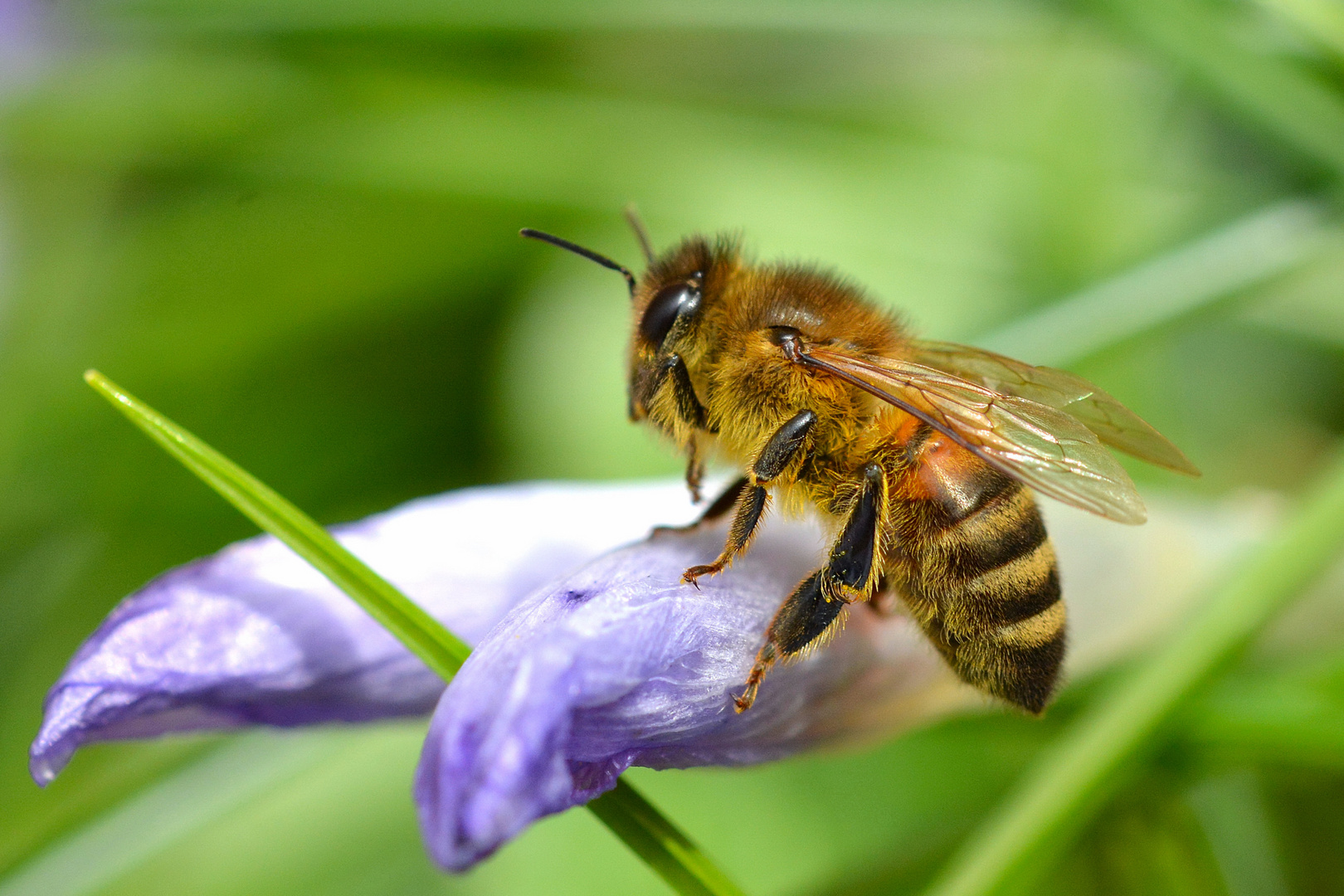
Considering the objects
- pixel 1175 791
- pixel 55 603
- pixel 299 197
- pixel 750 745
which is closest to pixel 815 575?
pixel 750 745

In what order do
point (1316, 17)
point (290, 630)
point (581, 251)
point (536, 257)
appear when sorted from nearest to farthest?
point (290, 630), point (581, 251), point (1316, 17), point (536, 257)

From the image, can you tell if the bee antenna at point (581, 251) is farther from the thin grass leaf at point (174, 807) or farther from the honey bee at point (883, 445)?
the thin grass leaf at point (174, 807)

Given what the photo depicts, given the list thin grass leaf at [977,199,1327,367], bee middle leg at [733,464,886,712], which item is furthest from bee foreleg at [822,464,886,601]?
thin grass leaf at [977,199,1327,367]

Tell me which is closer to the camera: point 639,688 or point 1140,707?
point 639,688

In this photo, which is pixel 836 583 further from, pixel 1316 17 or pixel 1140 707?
pixel 1316 17

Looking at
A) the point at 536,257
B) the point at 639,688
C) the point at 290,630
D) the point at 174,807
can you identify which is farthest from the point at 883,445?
the point at 536,257

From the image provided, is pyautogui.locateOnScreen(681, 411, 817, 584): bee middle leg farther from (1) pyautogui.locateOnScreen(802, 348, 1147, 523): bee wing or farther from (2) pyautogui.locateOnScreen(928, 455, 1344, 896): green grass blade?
(2) pyautogui.locateOnScreen(928, 455, 1344, 896): green grass blade

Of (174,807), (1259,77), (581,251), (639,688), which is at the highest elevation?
(1259,77)
